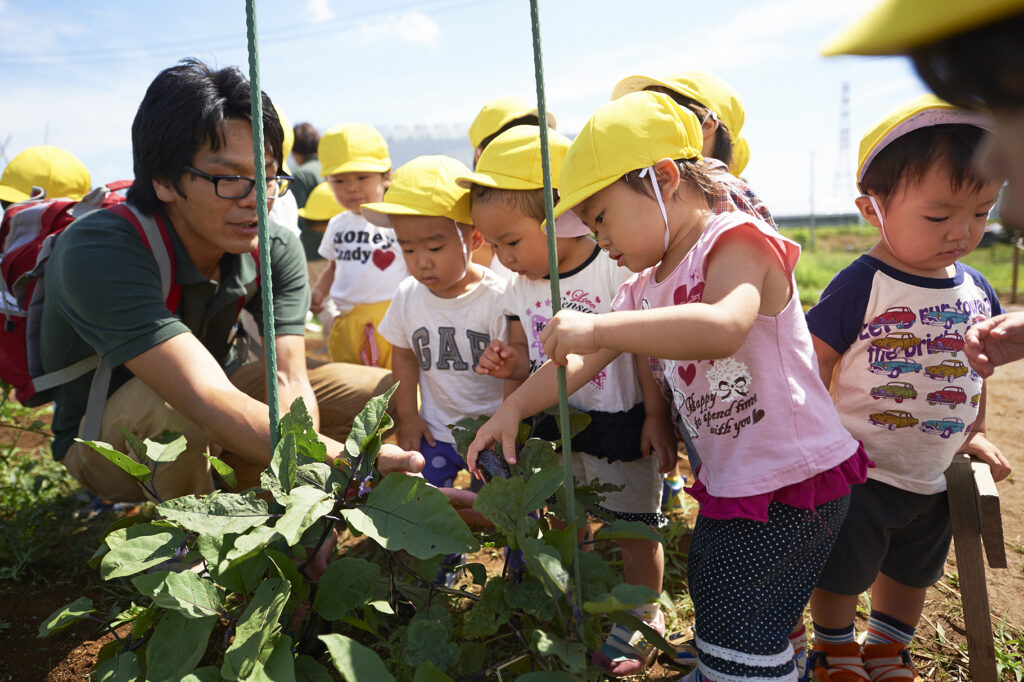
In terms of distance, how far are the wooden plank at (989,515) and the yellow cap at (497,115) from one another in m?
2.21

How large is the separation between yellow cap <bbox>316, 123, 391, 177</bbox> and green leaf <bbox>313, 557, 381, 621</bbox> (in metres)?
2.90

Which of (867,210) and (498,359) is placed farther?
(498,359)

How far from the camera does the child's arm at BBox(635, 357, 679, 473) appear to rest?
6.71ft

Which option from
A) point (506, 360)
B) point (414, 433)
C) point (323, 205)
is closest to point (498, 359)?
point (506, 360)

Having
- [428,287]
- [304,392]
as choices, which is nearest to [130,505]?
[304,392]

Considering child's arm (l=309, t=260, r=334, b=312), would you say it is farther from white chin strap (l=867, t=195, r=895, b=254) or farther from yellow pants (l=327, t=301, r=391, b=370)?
white chin strap (l=867, t=195, r=895, b=254)

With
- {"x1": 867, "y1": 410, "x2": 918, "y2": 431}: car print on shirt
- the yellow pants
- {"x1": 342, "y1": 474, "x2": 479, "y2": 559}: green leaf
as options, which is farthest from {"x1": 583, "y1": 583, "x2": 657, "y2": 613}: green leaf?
the yellow pants

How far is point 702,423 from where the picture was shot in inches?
63.2

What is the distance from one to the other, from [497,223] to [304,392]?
40.0 inches

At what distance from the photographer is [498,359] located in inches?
85.7

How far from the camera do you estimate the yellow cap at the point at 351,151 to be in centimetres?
395

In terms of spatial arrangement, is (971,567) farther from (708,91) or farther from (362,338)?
(362,338)

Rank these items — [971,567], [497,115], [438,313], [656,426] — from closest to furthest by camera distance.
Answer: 1. [971,567]
2. [656,426]
3. [438,313]
4. [497,115]

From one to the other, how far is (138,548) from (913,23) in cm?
Answer: 138
